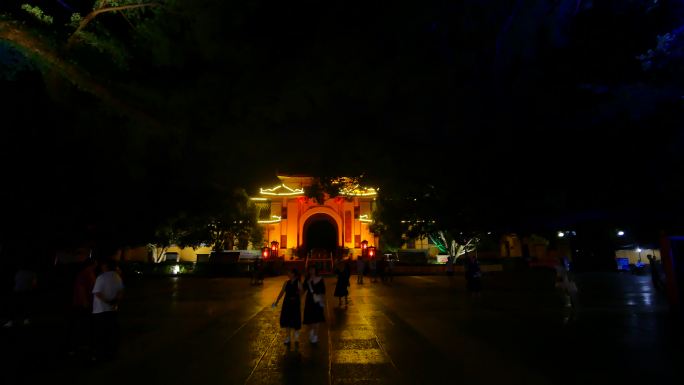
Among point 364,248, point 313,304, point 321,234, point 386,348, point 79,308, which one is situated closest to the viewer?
point 386,348

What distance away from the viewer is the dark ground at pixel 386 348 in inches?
234

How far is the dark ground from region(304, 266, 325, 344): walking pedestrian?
0.99 feet

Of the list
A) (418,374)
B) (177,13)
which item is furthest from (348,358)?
(177,13)

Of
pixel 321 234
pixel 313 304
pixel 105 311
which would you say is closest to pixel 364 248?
pixel 321 234

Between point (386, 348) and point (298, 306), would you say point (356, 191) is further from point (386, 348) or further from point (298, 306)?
point (386, 348)

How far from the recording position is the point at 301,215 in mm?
41031

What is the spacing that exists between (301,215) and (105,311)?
112 ft

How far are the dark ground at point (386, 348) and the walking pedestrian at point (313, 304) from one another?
0.30 meters

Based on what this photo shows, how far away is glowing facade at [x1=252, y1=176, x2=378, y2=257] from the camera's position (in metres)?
40.2

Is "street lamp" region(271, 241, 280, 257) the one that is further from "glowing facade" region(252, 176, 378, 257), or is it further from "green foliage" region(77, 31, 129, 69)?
"green foliage" region(77, 31, 129, 69)

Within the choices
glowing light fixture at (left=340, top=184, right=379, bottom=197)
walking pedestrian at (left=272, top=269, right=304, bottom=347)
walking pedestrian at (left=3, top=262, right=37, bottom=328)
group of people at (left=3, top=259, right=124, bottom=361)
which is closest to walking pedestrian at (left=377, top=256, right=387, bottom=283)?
glowing light fixture at (left=340, top=184, right=379, bottom=197)

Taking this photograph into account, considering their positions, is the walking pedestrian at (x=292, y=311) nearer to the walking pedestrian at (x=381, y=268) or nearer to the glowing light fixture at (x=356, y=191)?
the glowing light fixture at (x=356, y=191)

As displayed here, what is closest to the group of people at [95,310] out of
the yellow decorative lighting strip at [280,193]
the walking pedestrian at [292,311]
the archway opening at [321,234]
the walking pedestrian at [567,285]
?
the walking pedestrian at [292,311]

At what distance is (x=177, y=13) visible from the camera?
756 centimetres
